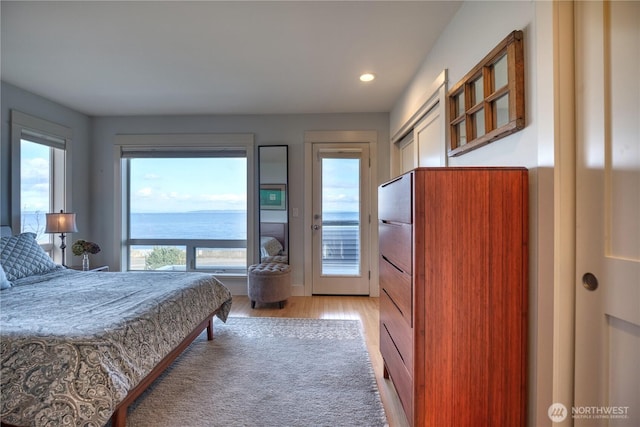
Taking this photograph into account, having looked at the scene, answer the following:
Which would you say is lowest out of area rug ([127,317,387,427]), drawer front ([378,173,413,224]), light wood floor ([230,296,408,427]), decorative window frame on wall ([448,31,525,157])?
light wood floor ([230,296,408,427])

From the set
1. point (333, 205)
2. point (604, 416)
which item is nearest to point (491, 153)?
point (604, 416)

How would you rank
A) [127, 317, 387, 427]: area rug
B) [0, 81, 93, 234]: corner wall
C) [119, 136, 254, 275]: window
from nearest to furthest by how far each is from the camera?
[127, 317, 387, 427]: area rug, [0, 81, 93, 234]: corner wall, [119, 136, 254, 275]: window

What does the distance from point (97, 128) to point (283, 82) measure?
290cm

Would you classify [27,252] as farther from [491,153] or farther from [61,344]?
[491,153]

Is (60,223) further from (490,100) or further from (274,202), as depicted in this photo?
(490,100)

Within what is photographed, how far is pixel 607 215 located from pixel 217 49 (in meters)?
2.56

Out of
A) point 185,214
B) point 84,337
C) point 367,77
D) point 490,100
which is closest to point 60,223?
point 185,214

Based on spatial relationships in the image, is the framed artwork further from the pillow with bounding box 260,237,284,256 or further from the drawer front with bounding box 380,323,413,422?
the drawer front with bounding box 380,323,413,422

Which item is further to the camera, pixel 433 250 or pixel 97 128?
pixel 97 128

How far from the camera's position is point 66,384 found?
115 centimetres

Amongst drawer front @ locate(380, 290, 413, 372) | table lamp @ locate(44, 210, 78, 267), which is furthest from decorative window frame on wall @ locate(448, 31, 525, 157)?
table lamp @ locate(44, 210, 78, 267)

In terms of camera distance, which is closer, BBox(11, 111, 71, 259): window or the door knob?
the door knob

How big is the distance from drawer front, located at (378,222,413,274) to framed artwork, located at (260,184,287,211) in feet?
7.30

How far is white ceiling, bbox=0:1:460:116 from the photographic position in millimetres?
1820
